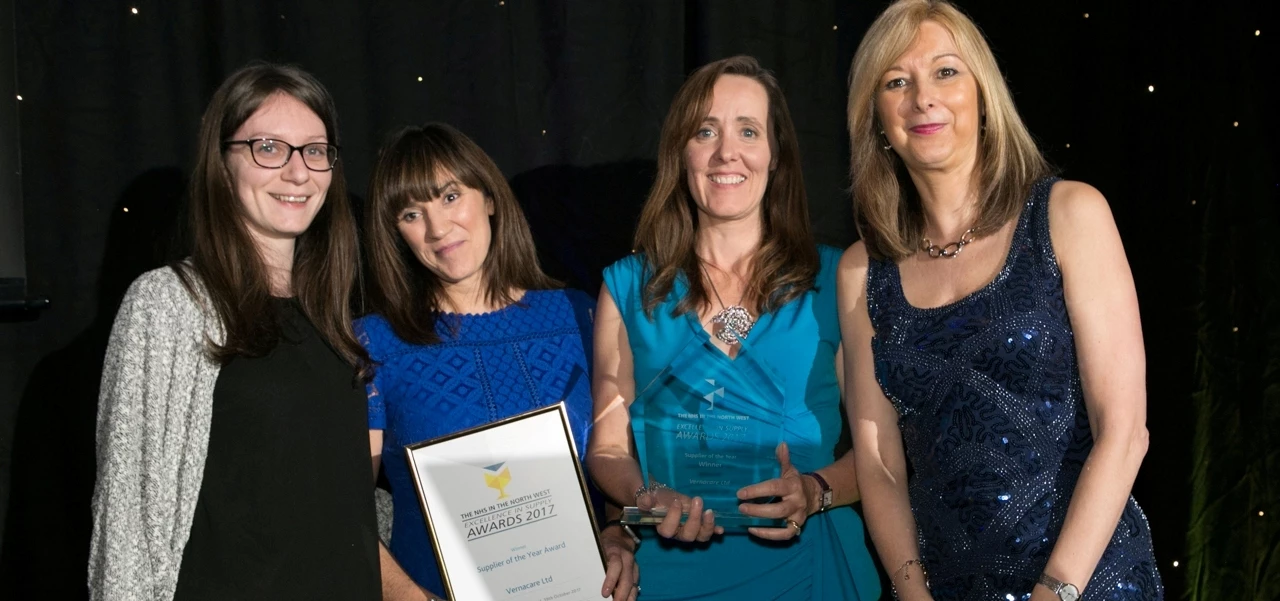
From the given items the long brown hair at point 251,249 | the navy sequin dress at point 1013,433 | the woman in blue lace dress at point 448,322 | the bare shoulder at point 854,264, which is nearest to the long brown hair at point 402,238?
the woman in blue lace dress at point 448,322

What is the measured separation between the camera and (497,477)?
1.99 meters

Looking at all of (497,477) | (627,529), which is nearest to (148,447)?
(497,477)

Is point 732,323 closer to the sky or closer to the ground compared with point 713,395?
closer to the sky

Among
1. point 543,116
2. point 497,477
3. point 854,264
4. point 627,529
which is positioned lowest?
point 627,529

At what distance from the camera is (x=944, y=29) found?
1838 mm

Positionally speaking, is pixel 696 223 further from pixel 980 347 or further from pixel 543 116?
pixel 980 347

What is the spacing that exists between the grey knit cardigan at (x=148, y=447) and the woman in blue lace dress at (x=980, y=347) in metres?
1.12

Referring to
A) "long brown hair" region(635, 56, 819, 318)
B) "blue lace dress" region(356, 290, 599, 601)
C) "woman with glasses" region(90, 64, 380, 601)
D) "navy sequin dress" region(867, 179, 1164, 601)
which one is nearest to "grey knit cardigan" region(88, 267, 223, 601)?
"woman with glasses" region(90, 64, 380, 601)

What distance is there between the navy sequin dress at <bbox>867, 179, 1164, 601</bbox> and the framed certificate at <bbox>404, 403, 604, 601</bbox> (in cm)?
65

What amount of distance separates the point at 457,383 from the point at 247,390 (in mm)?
445

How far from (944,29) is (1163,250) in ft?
2.92

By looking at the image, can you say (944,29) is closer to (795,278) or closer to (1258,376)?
(795,278)

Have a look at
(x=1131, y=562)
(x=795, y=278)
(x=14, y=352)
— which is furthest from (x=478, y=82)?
(x=1131, y=562)

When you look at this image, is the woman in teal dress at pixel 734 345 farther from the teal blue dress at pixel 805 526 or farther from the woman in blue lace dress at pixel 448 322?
the woman in blue lace dress at pixel 448 322
